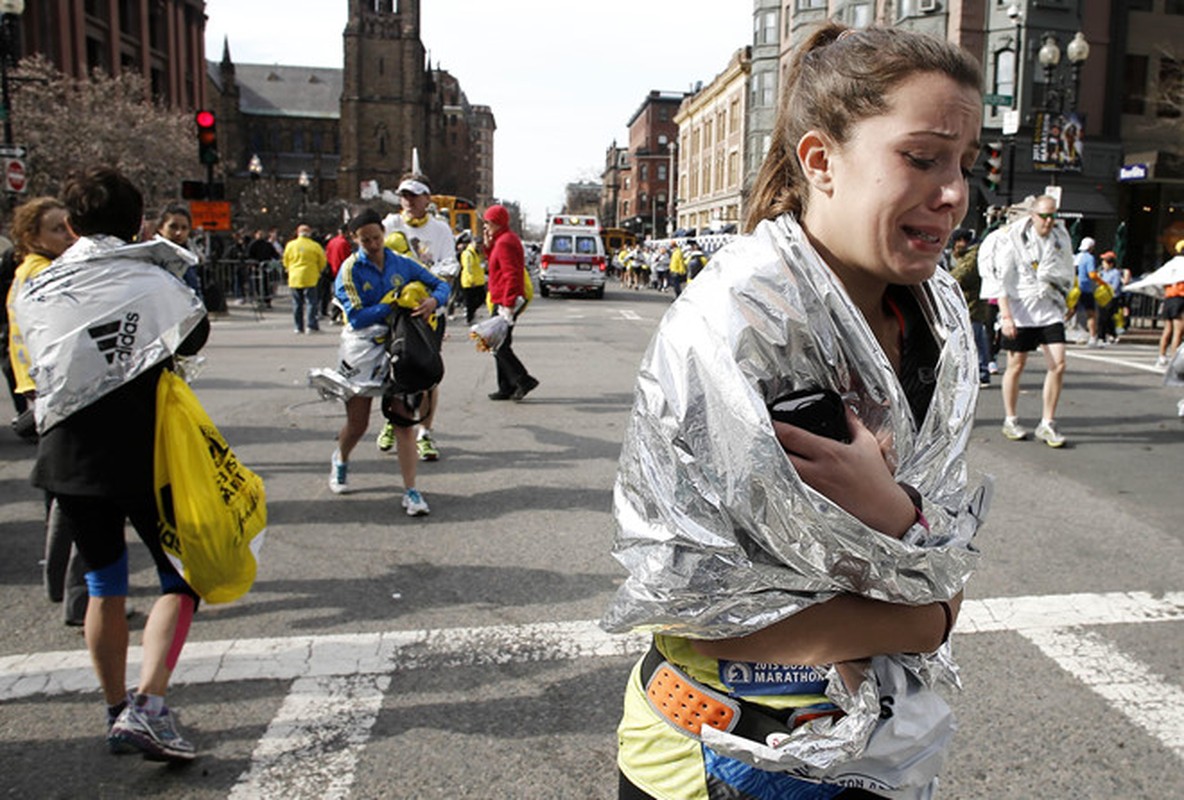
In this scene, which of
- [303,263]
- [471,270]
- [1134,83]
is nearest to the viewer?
[471,270]

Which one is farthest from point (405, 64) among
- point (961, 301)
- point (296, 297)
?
point (961, 301)

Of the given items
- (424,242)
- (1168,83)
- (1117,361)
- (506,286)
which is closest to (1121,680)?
(424,242)

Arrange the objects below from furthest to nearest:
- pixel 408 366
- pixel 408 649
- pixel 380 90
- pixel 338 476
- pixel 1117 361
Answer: pixel 380 90, pixel 1117 361, pixel 338 476, pixel 408 366, pixel 408 649

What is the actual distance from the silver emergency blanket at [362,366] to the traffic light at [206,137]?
12628 millimetres

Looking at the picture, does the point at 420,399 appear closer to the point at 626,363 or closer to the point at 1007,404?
the point at 1007,404

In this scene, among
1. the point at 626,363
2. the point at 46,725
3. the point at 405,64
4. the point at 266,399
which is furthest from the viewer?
the point at 405,64

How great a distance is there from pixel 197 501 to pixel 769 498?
234 centimetres

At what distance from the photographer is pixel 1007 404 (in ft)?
27.4

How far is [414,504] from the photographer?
595cm

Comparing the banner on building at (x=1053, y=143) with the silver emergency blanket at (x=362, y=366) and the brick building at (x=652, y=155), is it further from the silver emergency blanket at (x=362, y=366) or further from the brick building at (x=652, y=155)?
the brick building at (x=652, y=155)

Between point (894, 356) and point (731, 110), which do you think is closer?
point (894, 356)

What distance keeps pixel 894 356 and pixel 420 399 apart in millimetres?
4690

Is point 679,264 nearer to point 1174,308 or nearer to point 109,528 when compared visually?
point 1174,308

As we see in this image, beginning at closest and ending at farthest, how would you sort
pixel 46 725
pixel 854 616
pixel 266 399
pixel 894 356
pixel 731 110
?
1. pixel 854 616
2. pixel 894 356
3. pixel 46 725
4. pixel 266 399
5. pixel 731 110
